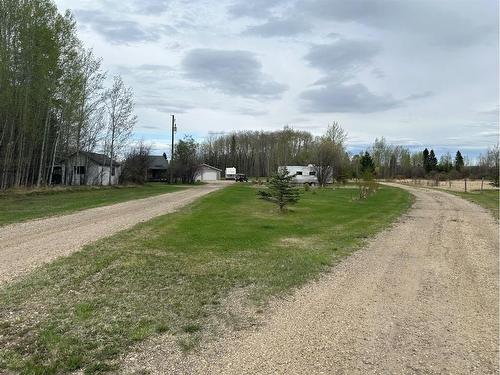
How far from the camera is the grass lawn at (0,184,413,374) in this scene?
3904mm

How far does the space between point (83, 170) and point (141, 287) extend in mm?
37173

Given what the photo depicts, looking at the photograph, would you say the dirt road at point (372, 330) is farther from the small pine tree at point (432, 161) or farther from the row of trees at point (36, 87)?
the small pine tree at point (432, 161)

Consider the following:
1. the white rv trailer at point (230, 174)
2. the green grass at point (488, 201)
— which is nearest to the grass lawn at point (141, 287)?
the green grass at point (488, 201)

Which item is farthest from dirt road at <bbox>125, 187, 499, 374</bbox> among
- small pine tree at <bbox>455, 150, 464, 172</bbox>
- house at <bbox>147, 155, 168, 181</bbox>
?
small pine tree at <bbox>455, 150, 464, 172</bbox>

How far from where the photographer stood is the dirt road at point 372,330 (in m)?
3.65

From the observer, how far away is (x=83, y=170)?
40219 mm

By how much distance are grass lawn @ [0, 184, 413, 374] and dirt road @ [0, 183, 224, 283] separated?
493 mm

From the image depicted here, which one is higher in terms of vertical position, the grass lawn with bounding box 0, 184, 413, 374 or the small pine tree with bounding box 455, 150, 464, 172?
the small pine tree with bounding box 455, 150, 464, 172

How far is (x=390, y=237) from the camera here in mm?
11633

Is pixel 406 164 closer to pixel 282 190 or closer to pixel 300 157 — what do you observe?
pixel 300 157

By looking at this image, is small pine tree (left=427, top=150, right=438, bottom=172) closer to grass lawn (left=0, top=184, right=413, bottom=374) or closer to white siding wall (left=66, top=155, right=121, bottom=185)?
white siding wall (left=66, top=155, right=121, bottom=185)

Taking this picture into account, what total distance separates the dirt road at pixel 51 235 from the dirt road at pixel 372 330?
4047mm

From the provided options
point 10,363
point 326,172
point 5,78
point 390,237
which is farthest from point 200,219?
point 326,172

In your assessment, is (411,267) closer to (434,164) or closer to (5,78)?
(5,78)
